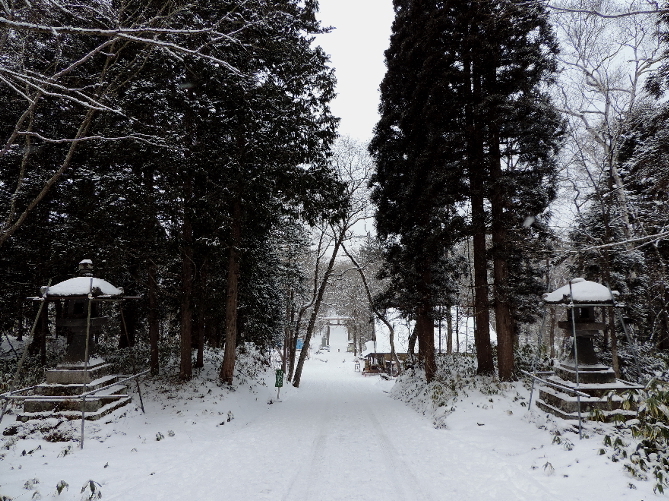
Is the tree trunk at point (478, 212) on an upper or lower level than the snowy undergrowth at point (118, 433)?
upper

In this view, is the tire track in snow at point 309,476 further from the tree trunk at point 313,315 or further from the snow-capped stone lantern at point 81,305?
the tree trunk at point 313,315

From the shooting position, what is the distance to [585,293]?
761cm

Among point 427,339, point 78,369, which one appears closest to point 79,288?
point 78,369

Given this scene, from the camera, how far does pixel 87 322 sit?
7902 millimetres

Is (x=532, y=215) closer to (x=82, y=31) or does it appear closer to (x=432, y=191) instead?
(x=432, y=191)

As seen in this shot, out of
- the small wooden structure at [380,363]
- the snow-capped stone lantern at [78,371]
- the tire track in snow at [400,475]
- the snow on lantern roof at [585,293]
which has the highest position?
the snow on lantern roof at [585,293]

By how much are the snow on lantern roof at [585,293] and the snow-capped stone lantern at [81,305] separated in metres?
10.2

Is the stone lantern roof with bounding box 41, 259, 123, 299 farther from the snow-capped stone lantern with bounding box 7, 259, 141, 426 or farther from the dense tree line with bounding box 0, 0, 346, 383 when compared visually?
the dense tree line with bounding box 0, 0, 346, 383

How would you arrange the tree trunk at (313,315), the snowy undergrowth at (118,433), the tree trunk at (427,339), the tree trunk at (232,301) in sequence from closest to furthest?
the snowy undergrowth at (118,433)
the tree trunk at (232,301)
the tree trunk at (427,339)
the tree trunk at (313,315)


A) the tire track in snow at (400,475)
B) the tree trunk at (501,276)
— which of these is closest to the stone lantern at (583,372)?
the tree trunk at (501,276)

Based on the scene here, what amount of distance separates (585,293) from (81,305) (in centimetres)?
1144

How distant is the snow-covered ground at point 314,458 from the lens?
499 cm

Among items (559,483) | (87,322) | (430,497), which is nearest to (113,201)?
(87,322)

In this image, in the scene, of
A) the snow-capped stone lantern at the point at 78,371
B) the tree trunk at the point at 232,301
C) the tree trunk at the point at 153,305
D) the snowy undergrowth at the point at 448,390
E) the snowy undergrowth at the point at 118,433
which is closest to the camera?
the snowy undergrowth at the point at 118,433
